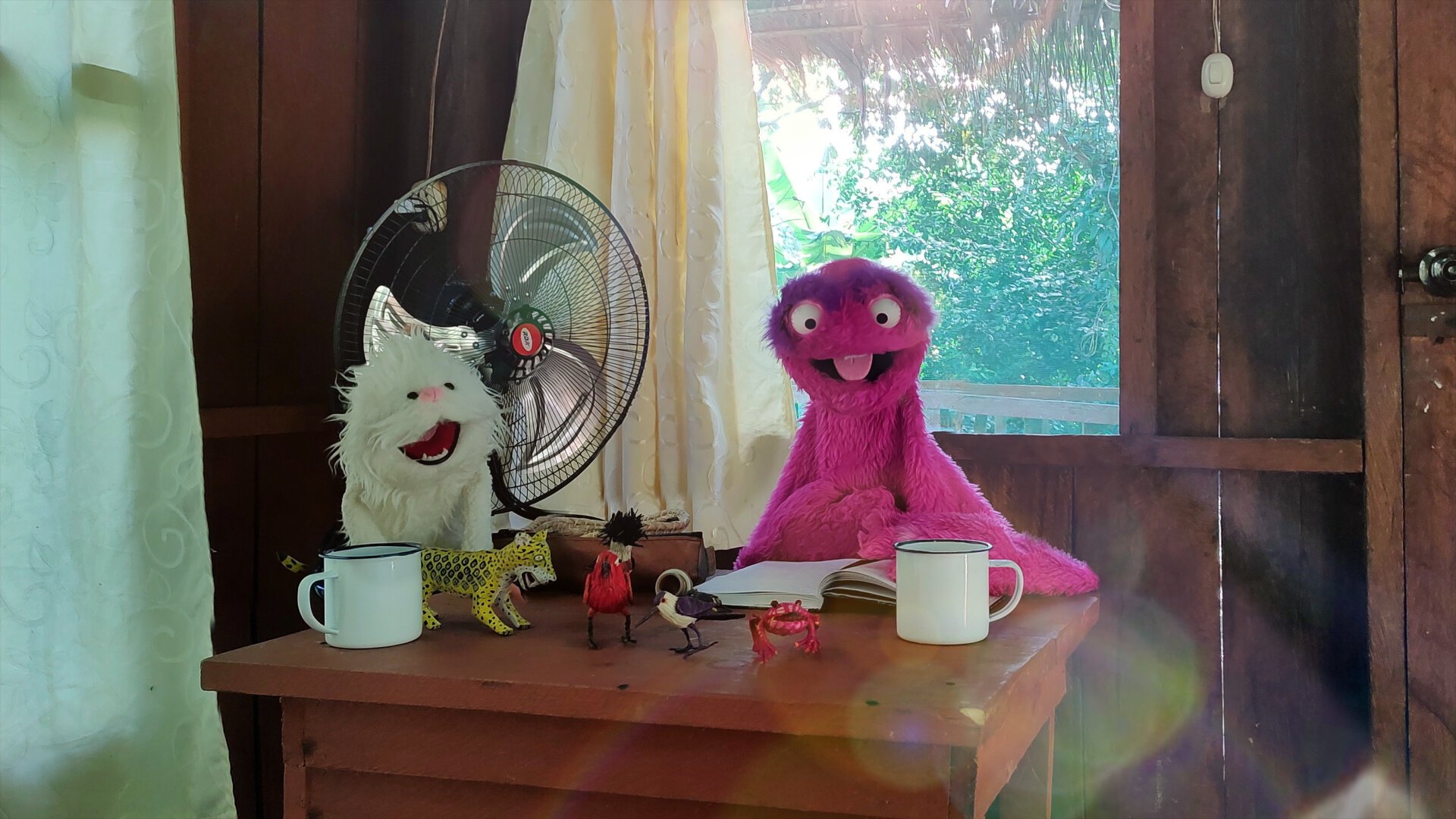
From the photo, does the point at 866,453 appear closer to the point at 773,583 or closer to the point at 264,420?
the point at 773,583

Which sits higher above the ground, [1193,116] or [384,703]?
[1193,116]

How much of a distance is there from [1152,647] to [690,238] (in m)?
0.88

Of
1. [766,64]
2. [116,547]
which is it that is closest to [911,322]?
[766,64]

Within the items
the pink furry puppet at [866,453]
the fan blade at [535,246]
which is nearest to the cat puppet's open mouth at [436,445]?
the fan blade at [535,246]

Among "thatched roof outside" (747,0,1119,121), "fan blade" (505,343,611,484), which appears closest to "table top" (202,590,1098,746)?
"fan blade" (505,343,611,484)

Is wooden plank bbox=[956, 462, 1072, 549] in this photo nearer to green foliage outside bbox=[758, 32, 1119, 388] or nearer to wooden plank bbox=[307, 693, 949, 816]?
green foliage outside bbox=[758, 32, 1119, 388]

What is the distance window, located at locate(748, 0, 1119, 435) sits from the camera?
1.44m

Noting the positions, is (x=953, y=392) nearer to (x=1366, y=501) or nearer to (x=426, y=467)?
(x=1366, y=501)

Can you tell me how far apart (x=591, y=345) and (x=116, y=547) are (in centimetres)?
55

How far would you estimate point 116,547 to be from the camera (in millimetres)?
1037

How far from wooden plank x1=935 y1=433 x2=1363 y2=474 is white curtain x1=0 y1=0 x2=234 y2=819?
1015 mm

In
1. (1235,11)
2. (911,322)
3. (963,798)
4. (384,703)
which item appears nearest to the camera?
(963,798)

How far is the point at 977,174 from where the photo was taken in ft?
4.84

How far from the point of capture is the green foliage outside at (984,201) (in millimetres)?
1438
